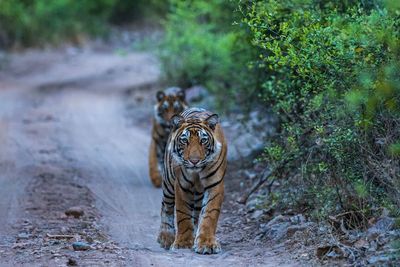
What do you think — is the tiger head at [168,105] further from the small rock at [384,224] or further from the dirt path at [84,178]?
the small rock at [384,224]

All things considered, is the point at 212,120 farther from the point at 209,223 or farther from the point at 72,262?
the point at 72,262

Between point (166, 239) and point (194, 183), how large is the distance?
25.3 inches

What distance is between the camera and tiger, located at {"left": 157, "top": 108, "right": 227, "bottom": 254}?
293 inches

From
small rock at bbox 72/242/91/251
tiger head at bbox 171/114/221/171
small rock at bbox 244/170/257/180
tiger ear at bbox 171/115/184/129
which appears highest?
tiger ear at bbox 171/115/184/129

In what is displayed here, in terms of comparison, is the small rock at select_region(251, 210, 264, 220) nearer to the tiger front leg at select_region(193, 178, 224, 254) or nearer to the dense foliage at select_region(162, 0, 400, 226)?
the dense foliage at select_region(162, 0, 400, 226)

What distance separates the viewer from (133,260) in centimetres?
703

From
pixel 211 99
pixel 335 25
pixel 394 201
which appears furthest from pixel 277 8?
pixel 211 99

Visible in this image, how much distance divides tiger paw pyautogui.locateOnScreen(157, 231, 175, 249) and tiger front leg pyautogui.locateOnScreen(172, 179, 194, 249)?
23 cm

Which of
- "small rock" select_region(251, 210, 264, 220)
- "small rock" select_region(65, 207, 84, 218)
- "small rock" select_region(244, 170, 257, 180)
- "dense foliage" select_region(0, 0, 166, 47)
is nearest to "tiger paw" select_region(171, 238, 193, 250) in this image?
"small rock" select_region(251, 210, 264, 220)

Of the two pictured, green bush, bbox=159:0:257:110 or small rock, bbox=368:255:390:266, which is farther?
green bush, bbox=159:0:257:110

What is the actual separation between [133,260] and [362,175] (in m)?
2.07

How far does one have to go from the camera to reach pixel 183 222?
25.3 feet

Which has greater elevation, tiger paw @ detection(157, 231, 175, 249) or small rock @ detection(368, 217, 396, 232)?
small rock @ detection(368, 217, 396, 232)

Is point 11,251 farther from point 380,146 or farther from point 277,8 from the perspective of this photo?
point 277,8
